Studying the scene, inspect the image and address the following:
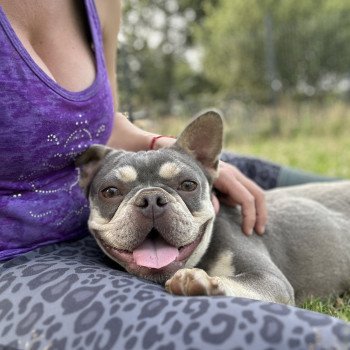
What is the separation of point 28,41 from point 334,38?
15525 mm

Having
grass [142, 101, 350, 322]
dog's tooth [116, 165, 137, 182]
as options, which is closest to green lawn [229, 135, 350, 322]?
grass [142, 101, 350, 322]

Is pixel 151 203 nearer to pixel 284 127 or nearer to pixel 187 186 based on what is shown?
pixel 187 186

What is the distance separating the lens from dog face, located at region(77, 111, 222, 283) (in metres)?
2.61

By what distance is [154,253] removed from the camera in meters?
2.65

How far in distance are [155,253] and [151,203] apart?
0.23 metres

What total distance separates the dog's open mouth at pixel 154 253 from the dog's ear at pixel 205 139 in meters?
0.66

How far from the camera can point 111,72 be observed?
3781 mm

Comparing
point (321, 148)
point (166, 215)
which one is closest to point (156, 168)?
point (166, 215)

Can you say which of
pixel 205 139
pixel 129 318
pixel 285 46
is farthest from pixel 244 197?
pixel 285 46

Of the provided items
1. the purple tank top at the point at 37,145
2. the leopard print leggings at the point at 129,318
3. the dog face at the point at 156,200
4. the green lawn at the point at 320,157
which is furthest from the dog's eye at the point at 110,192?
the green lawn at the point at 320,157

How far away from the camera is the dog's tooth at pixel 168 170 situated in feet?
9.47

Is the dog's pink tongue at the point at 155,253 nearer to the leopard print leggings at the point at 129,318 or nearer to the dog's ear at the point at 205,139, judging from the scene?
the leopard print leggings at the point at 129,318

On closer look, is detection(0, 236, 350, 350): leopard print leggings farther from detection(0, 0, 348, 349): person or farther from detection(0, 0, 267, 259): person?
detection(0, 0, 267, 259): person

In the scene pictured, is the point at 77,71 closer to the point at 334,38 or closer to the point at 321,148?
the point at 321,148
